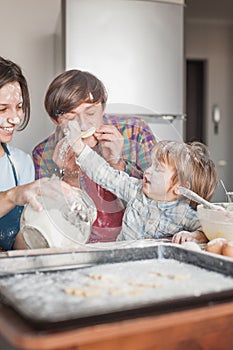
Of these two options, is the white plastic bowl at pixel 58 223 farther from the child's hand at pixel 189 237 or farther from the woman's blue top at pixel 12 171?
the woman's blue top at pixel 12 171

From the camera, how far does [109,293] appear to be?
735 millimetres

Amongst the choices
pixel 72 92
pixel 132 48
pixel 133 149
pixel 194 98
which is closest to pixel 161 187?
pixel 133 149

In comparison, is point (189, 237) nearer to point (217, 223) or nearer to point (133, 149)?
point (217, 223)

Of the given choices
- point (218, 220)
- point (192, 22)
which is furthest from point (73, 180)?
point (192, 22)

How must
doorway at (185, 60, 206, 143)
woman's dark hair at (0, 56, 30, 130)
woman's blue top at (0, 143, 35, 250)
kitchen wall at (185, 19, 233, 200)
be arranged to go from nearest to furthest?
woman's blue top at (0, 143, 35, 250), woman's dark hair at (0, 56, 30, 130), kitchen wall at (185, 19, 233, 200), doorway at (185, 60, 206, 143)

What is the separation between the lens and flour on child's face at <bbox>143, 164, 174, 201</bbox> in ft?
4.48

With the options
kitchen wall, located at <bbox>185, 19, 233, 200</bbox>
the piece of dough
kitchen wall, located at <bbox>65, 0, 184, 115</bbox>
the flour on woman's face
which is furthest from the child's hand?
kitchen wall, located at <bbox>185, 19, 233, 200</bbox>

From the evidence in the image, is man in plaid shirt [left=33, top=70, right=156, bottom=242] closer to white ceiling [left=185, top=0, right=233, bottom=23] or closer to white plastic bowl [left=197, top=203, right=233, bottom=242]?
white plastic bowl [left=197, top=203, right=233, bottom=242]

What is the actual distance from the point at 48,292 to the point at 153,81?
208 centimetres

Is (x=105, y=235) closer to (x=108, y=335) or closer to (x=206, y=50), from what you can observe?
(x=108, y=335)

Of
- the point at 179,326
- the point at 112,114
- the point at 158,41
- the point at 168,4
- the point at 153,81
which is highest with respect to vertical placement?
the point at 168,4

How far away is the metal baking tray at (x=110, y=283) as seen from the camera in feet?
2.16

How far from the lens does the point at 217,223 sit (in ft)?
4.17

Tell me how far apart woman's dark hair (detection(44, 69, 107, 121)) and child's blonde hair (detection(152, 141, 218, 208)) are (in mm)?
217
